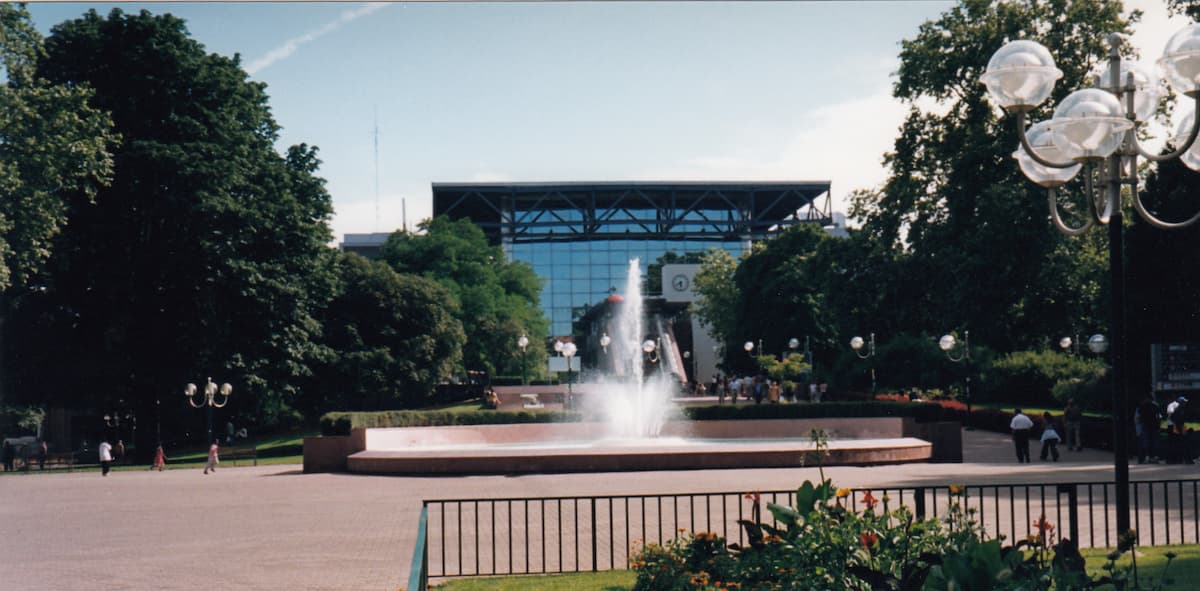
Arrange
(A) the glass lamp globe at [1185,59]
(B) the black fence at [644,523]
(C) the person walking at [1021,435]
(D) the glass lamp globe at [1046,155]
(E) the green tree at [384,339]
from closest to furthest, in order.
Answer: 1. (A) the glass lamp globe at [1185,59]
2. (D) the glass lamp globe at [1046,155]
3. (B) the black fence at [644,523]
4. (C) the person walking at [1021,435]
5. (E) the green tree at [384,339]

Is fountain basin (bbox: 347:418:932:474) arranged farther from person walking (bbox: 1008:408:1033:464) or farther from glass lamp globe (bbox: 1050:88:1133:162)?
glass lamp globe (bbox: 1050:88:1133:162)

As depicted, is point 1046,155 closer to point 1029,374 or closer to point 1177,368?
point 1177,368

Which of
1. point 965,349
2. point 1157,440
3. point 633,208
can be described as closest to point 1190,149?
point 1157,440

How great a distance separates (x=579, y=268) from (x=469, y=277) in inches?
1797

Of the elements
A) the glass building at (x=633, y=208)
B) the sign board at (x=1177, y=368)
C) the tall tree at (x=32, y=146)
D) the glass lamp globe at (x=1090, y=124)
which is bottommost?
the sign board at (x=1177, y=368)

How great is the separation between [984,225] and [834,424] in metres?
8.57

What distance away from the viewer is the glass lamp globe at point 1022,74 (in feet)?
28.6

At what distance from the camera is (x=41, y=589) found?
453 inches

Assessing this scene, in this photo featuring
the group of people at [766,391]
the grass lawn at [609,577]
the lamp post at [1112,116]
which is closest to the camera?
the lamp post at [1112,116]

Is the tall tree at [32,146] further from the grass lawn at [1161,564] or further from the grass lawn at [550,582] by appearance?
the grass lawn at [1161,564]

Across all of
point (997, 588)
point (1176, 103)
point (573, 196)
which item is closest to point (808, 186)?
point (573, 196)

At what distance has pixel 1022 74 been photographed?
8742mm

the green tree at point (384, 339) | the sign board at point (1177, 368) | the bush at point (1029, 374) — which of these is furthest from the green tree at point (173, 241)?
the bush at point (1029, 374)

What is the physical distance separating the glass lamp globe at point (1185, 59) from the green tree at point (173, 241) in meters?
30.1
